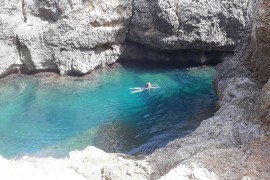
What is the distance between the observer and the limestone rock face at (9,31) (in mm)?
19234

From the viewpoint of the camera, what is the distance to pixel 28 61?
66.6 ft

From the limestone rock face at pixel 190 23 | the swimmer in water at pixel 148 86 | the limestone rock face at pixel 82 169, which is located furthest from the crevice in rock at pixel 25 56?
the limestone rock face at pixel 82 169

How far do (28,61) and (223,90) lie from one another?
39.2 ft

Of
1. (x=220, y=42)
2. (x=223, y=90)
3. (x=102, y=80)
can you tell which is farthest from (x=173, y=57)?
(x=223, y=90)

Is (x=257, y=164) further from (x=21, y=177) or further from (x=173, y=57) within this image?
(x=173, y=57)

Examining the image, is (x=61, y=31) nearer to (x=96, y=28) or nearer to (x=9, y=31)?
(x=96, y=28)

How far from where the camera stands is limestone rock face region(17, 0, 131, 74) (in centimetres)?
1947

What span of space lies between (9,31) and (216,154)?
15343 millimetres

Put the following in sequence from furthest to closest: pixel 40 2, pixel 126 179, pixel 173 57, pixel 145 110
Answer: pixel 173 57 < pixel 40 2 < pixel 145 110 < pixel 126 179

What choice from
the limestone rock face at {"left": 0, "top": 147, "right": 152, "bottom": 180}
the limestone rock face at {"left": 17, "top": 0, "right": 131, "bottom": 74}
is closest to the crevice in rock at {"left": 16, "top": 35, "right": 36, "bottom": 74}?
the limestone rock face at {"left": 17, "top": 0, "right": 131, "bottom": 74}

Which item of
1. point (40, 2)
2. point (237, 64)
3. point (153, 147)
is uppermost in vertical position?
point (40, 2)

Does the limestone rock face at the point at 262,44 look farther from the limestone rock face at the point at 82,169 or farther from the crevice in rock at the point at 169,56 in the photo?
the crevice in rock at the point at 169,56

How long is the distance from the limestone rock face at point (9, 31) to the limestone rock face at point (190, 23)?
678cm

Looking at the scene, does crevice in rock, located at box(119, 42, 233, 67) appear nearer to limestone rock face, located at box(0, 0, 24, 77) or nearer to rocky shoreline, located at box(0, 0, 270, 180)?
limestone rock face, located at box(0, 0, 24, 77)
